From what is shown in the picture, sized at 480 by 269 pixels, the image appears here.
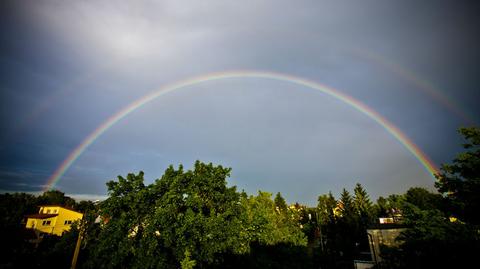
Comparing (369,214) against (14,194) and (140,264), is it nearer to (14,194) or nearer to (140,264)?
(140,264)

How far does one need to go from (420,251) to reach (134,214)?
20.5 metres

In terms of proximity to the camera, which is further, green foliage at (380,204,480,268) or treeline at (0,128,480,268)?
treeline at (0,128,480,268)

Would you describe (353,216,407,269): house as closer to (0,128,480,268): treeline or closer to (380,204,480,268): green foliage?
(0,128,480,268): treeline

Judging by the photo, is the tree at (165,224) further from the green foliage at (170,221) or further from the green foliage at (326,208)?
the green foliage at (326,208)

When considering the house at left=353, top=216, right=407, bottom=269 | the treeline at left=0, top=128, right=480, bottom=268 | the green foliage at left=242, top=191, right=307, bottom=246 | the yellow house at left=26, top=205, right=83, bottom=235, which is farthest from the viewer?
the yellow house at left=26, top=205, right=83, bottom=235

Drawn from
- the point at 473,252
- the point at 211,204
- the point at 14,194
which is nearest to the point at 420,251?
the point at 473,252

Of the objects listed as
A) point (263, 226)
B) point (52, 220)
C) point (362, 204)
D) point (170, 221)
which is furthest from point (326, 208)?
point (52, 220)

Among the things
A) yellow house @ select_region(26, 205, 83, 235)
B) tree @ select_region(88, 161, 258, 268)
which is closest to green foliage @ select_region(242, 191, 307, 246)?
tree @ select_region(88, 161, 258, 268)

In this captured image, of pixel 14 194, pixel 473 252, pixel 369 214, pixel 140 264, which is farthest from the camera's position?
pixel 14 194

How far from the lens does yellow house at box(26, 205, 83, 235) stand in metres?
52.9

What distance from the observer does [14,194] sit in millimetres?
101625

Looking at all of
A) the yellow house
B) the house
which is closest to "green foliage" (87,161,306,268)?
the house

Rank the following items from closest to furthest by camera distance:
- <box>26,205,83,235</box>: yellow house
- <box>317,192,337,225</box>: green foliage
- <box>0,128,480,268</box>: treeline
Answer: <box>0,128,480,268</box>: treeline < <box>26,205,83,235</box>: yellow house < <box>317,192,337,225</box>: green foliage

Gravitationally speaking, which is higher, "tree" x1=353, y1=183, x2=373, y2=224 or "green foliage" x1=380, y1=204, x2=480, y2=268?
"tree" x1=353, y1=183, x2=373, y2=224
